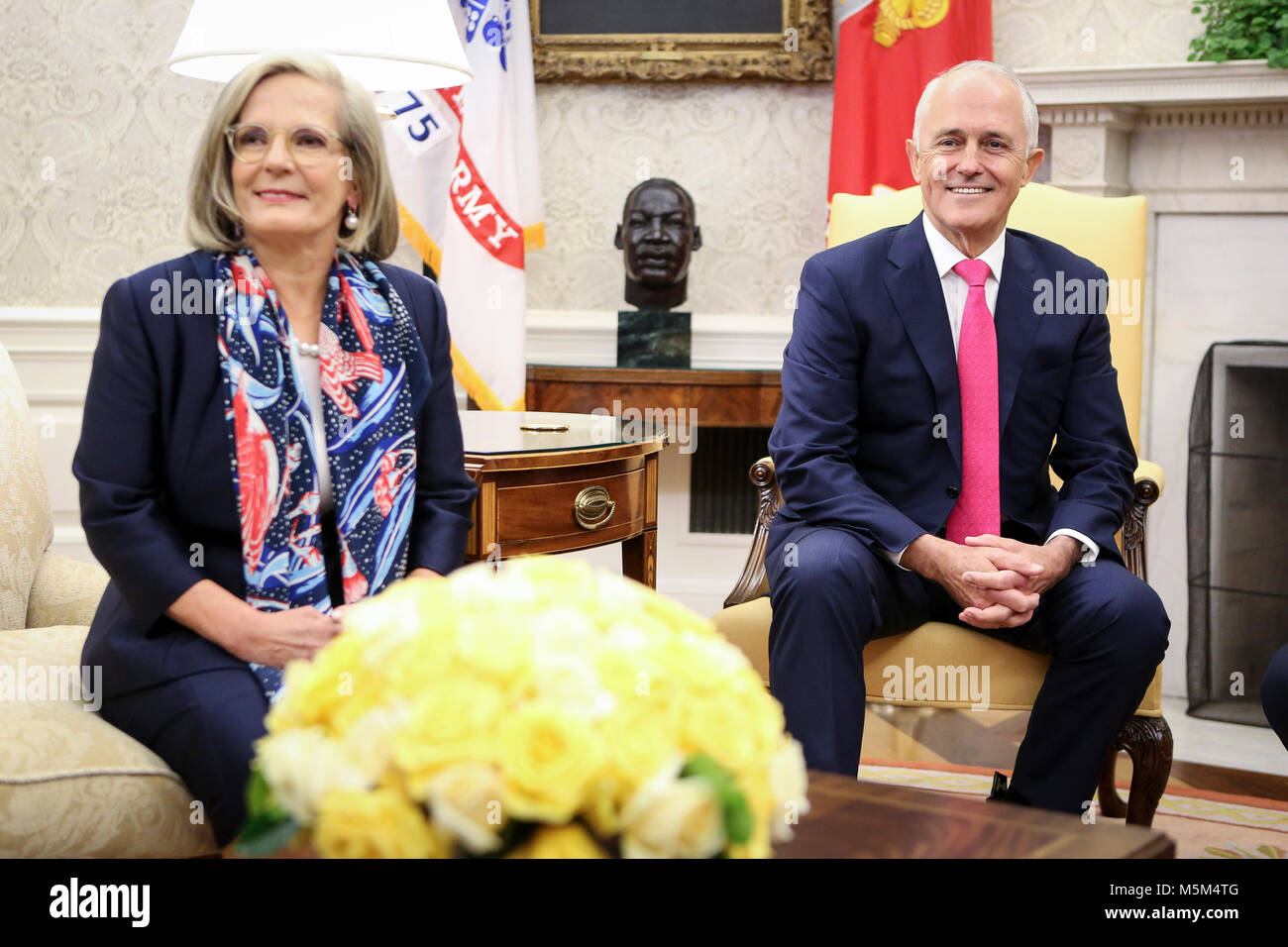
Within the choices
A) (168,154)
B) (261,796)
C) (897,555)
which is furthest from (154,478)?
A: (168,154)

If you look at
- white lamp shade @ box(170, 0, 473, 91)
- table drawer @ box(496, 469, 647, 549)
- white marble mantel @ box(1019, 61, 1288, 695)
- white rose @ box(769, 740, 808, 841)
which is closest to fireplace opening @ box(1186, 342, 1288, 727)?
white marble mantel @ box(1019, 61, 1288, 695)

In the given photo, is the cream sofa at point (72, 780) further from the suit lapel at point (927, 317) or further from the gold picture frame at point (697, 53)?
the gold picture frame at point (697, 53)

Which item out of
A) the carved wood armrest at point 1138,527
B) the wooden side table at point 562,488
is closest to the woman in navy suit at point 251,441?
the wooden side table at point 562,488

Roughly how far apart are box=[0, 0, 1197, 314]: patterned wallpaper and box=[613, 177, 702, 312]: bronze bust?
12.7 inches

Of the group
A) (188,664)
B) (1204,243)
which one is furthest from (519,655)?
(1204,243)

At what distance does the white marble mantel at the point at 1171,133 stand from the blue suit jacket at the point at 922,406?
1.41 metres

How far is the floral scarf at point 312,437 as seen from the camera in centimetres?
165

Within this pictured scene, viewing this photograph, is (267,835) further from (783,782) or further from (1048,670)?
(1048,670)

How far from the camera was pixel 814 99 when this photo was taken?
396 cm

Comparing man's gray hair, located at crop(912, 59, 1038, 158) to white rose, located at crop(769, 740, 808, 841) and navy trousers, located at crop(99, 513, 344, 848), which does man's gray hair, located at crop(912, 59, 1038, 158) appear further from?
white rose, located at crop(769, 740, 808, 841)

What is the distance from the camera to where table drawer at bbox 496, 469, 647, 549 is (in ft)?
7.14

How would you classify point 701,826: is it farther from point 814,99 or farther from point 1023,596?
point 814,99

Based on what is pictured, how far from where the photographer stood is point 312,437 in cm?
171

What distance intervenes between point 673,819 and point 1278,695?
5.13 feet
